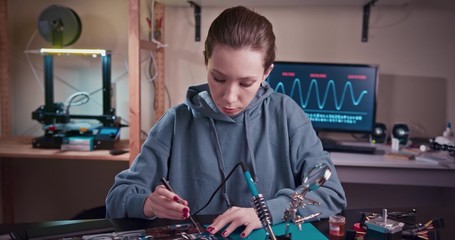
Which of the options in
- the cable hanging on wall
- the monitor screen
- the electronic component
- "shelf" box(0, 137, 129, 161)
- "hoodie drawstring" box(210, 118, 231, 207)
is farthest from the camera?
the cable hanging on wall

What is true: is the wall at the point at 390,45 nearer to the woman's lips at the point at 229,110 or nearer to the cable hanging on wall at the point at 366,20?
the cable hanging on wall at the point at 366,20

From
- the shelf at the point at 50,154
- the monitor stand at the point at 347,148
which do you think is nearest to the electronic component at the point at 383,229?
the monitor stand at the point at 347,148

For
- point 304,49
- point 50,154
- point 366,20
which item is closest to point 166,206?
point 50,154

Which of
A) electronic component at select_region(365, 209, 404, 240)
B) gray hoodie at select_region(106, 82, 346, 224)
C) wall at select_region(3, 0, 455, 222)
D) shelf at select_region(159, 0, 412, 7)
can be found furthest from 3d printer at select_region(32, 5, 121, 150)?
electronic component at select_region(365, 209, 404, 240)

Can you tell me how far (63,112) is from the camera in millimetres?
2086

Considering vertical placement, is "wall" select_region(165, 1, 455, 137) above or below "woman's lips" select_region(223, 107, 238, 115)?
Result: above

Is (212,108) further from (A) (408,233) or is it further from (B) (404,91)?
(B) (404,91)

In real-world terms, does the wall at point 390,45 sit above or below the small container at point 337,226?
above

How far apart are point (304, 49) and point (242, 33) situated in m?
1.43

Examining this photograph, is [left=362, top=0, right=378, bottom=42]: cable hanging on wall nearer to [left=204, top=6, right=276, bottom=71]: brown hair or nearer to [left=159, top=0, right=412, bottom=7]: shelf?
[left=159, top=0, right=412, bottom=7]: shelf

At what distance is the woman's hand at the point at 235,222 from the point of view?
82 centimetres

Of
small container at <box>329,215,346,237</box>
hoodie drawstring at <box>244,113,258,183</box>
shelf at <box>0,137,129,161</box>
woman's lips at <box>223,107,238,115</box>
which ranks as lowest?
shelf at <box>0,137,129,161</box>

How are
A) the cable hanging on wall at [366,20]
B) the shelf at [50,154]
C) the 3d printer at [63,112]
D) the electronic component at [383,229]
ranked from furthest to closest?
1. the cable hanging on wall at [366,20]
2. the 3d printer at [63,112]
3. the shelf at [50,154]
4. the electronic component at [383,229]

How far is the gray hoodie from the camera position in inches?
42.4
